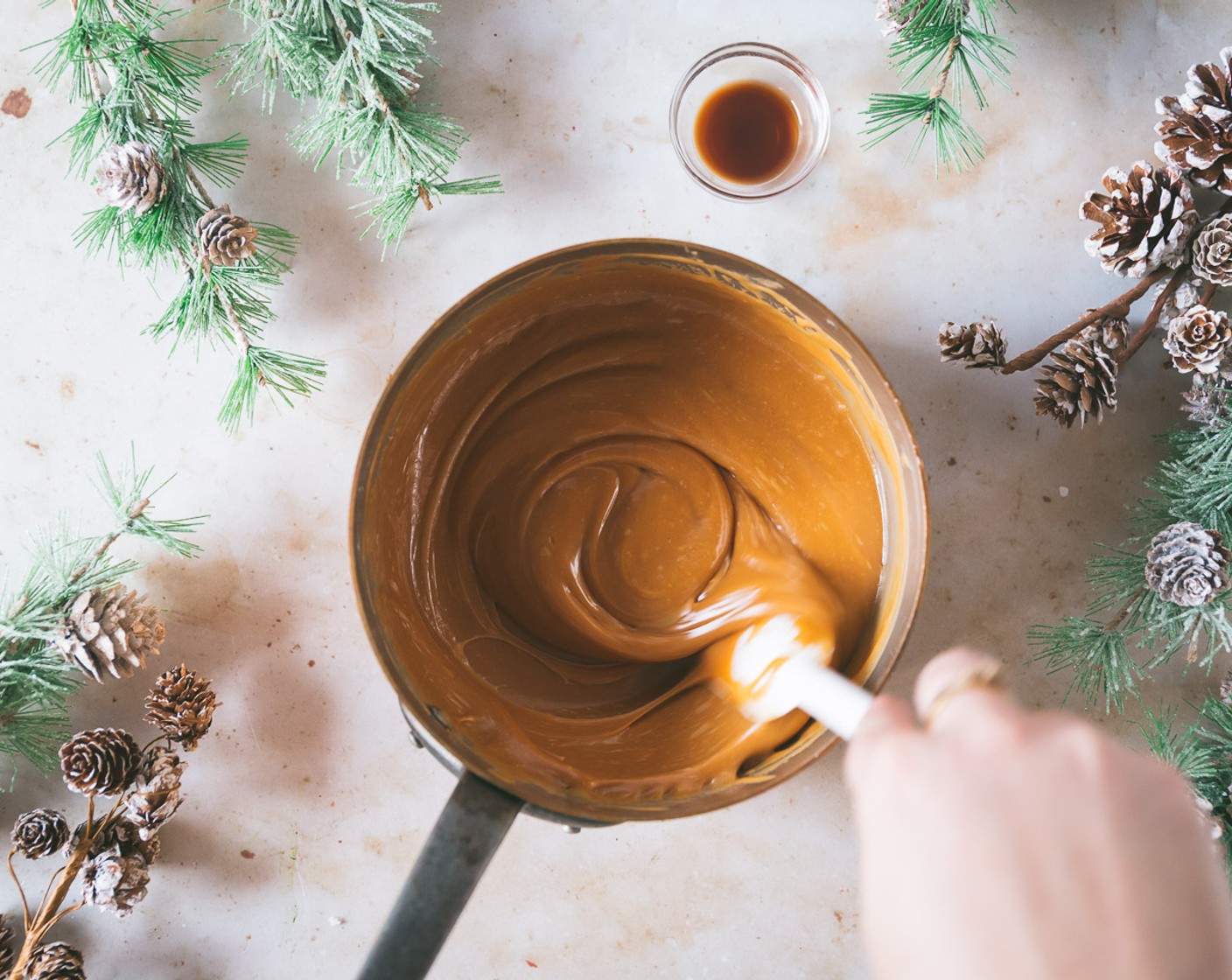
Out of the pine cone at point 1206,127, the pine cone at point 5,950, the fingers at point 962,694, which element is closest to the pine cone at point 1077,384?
the pine cone at point 1206,127

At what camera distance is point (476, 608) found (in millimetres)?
1079

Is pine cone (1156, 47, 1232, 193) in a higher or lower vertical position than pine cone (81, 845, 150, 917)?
higher

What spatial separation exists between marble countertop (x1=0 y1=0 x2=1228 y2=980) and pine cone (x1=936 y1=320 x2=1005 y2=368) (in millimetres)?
65

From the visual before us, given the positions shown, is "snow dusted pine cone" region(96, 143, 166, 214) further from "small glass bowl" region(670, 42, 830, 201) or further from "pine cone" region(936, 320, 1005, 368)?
"pine cone" region(936, 320, 1005, 368)

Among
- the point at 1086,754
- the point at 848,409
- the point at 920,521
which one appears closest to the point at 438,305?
the point at 848,409

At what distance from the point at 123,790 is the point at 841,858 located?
0.85 m

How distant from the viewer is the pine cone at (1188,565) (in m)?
0.97

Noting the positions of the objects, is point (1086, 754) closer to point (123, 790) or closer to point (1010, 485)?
point (1010, 485)

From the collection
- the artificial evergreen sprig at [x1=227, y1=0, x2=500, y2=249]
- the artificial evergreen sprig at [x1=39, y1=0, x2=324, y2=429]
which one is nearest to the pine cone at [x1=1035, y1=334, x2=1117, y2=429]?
the artificial evergreen sprig at [x1=227, y1=0, x2=500, y2=249]

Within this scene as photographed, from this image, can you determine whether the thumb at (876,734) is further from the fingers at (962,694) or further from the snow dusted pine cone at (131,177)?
the snow dusted pine cone at (131,177)

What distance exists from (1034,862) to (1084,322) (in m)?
0.67

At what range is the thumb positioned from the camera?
65 cm

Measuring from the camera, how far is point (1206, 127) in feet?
3.32

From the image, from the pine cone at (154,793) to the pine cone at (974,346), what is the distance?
1.01 meters
